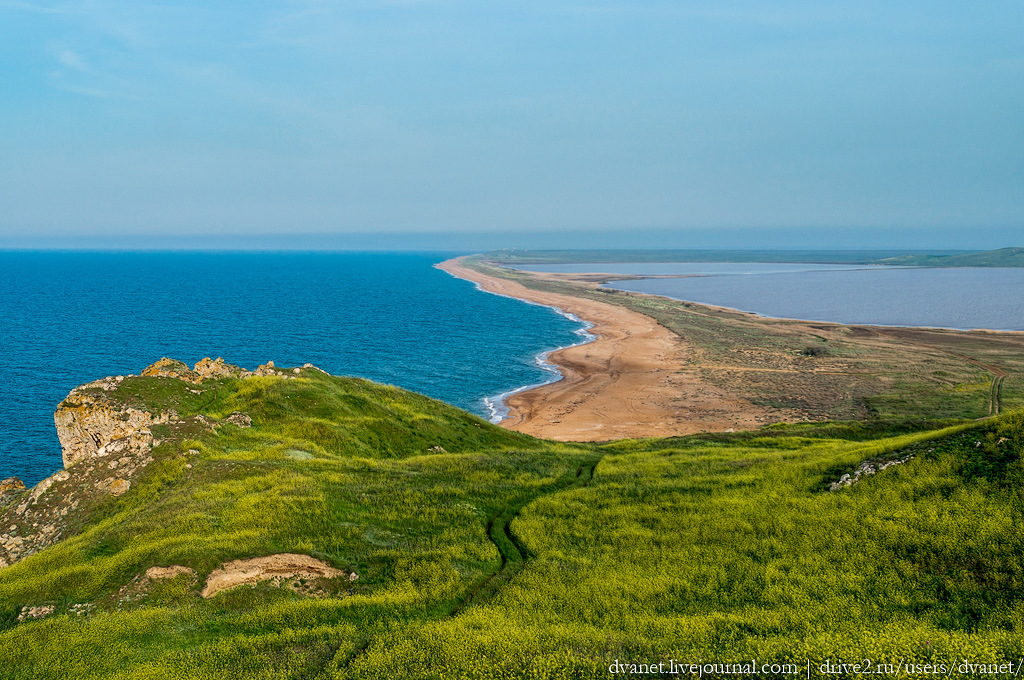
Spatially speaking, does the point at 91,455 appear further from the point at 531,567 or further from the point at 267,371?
the point at 531,567

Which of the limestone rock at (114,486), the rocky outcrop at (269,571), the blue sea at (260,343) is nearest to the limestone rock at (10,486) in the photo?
the limestone rock at (114,486)

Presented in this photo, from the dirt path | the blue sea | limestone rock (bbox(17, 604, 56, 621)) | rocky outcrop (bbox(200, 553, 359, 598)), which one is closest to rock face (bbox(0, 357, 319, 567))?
limestone rock (bbox(17, 604, 56, 621))

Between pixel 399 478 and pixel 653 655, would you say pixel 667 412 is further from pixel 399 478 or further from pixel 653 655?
pixel 653 655

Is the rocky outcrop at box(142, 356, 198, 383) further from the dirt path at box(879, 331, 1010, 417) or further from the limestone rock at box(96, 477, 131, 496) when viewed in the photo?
the dirt path at box(879, 331, 1010, 417)

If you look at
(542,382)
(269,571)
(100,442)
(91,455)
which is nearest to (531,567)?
(269,571)

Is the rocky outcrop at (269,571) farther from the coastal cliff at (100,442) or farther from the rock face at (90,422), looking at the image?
the rock face at (90,422)
